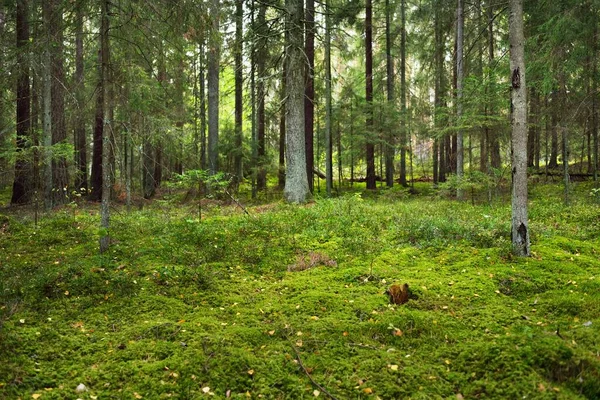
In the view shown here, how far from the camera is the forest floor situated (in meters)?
3.37

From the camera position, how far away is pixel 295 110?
1243 centimetres

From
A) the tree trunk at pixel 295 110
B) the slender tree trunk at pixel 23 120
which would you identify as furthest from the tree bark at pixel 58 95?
the tree trunk at pixel 295 110

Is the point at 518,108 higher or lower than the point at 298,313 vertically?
higher

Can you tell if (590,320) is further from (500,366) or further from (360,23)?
(360,23)

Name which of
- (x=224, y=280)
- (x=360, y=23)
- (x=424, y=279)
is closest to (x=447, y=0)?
(x=360, y=23)

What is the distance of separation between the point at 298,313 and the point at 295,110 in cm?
886

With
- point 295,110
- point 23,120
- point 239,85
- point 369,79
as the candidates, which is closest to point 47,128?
point 23,120

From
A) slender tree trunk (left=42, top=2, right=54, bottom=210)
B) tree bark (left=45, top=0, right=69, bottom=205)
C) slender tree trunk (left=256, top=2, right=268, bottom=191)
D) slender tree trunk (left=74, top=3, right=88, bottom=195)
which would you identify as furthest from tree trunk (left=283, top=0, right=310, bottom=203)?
slender tree trunk (left=42, top=2, right=54, bottom=210)

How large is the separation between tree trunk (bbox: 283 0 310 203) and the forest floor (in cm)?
489

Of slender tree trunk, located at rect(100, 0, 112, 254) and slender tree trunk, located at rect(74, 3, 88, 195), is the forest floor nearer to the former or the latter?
slender tree trunk, located at rect(100, 0, 112, 254)

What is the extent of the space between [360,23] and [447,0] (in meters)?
4.77

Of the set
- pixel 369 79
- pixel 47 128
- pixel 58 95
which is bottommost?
pixel 47 128

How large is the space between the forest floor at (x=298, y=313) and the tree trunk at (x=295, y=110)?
4891 mm

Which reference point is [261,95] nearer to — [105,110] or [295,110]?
[295,110]
